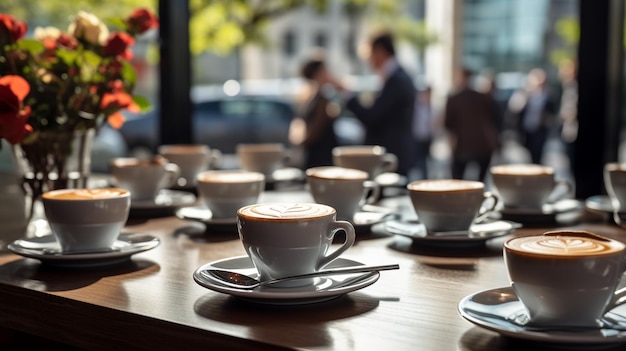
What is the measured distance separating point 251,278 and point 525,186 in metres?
0.83

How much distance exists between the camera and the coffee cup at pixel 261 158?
2367 mm

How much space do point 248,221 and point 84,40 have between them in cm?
90

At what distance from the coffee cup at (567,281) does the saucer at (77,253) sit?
0.67m

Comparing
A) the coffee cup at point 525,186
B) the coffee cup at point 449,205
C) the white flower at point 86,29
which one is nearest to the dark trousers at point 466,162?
the coffee cup at point 525,186

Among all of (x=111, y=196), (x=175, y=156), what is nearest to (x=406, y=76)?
(x=175, y=156)

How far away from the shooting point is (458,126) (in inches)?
271

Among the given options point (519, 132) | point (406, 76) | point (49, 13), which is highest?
point (49, 13)

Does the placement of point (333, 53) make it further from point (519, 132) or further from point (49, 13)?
point (49, 13)

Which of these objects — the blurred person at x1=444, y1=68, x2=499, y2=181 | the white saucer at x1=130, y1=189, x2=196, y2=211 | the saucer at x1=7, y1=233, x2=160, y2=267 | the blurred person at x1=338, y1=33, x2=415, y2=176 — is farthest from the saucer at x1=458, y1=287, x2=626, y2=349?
the blurred person at x1=444, y1=68, x2=499, y2=181

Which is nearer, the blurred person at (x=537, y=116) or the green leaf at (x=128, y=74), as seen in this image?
the green leaf at (x=128, y=74)

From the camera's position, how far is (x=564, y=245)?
94 centimetres

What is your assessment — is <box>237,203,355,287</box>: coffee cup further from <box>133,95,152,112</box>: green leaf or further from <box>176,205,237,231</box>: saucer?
<box>133,95,152,112</box>: green leaf

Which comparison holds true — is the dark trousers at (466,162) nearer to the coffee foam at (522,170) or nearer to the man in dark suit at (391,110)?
the man in dark suit at (391,110)

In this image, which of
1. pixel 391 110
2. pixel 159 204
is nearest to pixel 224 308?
pixel 159 204
